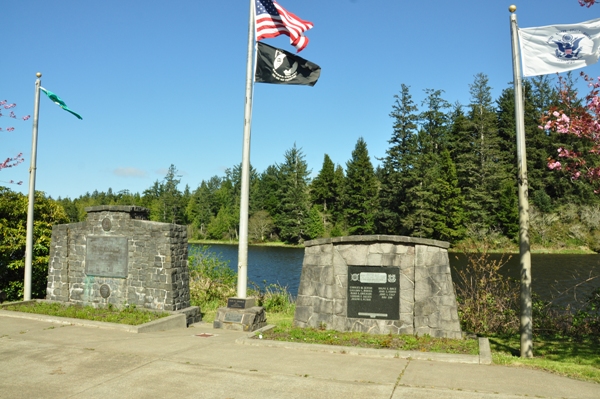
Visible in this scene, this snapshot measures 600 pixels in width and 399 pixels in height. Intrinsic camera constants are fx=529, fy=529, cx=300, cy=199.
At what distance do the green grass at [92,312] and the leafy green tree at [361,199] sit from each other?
5624cm

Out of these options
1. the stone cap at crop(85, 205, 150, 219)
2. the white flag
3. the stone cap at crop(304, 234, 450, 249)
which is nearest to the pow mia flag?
the stone cap at crop(304, 234, 450, 249)

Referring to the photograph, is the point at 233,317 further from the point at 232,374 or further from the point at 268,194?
the point at 268,194

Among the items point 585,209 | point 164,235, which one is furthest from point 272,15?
point 585,209

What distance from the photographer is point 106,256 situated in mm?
12484

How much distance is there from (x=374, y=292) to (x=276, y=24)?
20.5 feet

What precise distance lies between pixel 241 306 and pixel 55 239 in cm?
529

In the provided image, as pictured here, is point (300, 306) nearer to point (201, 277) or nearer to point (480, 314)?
point (480, 314)

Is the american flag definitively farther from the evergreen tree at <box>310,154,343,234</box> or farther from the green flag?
the evergreen tree at <box>310,154,343,234</box>

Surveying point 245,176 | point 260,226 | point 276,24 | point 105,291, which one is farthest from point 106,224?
point 260,226

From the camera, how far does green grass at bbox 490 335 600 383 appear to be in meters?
7.26

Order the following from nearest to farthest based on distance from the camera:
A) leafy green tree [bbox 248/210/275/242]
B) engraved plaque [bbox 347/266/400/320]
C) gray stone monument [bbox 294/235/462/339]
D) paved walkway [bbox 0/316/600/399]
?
paved walkway [bbox 0/316/600/399]
gray stone monument [bbox 294/235/462/339]
engraved plaque [bbox 347/266/400/320]
leafy green tree [bbox 248/210/275/242]

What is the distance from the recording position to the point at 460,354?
314 inches

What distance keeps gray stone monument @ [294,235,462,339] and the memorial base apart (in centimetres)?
112

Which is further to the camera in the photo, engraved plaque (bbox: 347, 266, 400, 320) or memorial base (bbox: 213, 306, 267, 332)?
memorial base (bbox: 213, 306, 267, 332)
